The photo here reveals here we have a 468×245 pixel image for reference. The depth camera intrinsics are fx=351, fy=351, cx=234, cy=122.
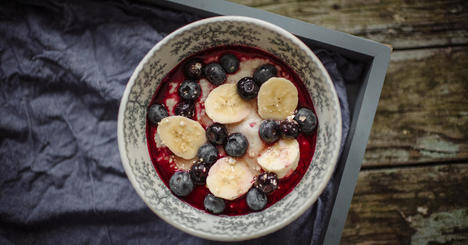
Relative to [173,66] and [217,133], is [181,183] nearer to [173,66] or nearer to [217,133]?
[217,133]

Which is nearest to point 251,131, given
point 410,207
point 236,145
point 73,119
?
point 236,145

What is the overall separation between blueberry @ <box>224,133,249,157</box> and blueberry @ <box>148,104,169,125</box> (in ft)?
0.66

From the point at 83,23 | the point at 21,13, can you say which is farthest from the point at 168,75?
the point at 21,13

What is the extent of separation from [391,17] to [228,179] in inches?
32.3

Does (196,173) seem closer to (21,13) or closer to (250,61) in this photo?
(250,61)

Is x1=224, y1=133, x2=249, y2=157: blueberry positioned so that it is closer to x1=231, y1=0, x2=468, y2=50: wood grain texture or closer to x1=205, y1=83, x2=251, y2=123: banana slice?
x1=205, y1=83, x2=251, y2=123: banana slice

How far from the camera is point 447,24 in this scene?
1.24 metres

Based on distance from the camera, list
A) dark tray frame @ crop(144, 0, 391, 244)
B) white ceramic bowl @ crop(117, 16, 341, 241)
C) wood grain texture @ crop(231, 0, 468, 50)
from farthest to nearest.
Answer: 1. wood grain texture @ crop(231, 0, 468, 50)
2. dark tray frame @ crop(144, 0, 391, 244)
3. white ceramic bowl @ crop(117, 16, 341, 241)

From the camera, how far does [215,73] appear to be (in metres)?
0.97

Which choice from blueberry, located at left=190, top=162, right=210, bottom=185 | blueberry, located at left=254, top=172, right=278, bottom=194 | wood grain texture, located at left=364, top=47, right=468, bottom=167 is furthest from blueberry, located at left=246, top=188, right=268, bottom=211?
wood grain texture, located at left=364, top=47, right=468, bottom=167

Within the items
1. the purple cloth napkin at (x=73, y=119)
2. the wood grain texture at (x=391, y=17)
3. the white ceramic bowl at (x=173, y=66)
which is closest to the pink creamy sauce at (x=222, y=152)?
the white ceramic bowl at (x=173, y=66)

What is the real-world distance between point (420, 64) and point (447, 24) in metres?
0.17

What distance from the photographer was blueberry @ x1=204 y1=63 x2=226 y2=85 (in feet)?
3.19

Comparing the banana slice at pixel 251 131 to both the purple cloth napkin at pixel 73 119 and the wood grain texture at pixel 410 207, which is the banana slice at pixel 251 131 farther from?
the wood grain texture at pixel 410 207
